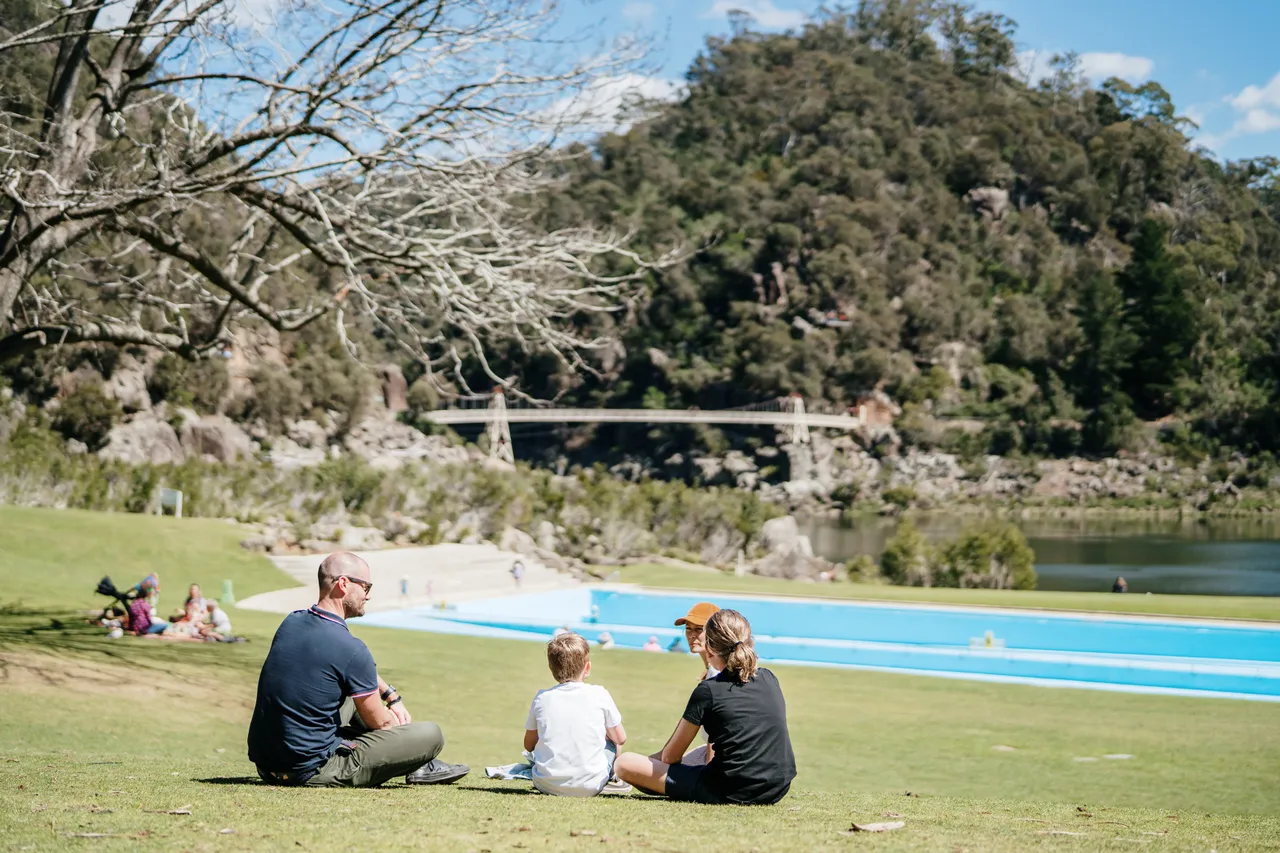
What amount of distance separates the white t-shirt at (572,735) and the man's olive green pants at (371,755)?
1.43 feet

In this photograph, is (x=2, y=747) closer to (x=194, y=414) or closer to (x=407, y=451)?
(x=194, y=414)

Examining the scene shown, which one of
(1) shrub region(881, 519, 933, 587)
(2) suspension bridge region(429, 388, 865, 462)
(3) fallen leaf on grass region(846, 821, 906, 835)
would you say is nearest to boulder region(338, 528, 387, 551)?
(1) shrub region(881, 519, 933, 587)

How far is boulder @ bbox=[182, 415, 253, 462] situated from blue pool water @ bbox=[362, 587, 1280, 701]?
2817 cm

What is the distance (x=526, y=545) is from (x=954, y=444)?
54.5 m

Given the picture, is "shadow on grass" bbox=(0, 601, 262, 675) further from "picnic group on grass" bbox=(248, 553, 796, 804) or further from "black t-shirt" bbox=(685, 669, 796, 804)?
"black t-shirt" bbox=(685, 669, 796, 804)

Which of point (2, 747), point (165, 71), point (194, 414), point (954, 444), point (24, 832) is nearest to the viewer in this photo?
point (24, 832)

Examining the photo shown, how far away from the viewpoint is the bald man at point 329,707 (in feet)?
13.4

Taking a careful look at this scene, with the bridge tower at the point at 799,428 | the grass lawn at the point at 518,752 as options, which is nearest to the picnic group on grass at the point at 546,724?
the grass lawn at the point at 518,752

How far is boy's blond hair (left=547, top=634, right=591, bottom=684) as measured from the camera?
14.3ft

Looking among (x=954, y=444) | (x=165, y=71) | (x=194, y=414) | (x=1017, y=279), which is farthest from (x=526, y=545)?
(x=1017, y=279)

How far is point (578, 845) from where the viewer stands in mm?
3354

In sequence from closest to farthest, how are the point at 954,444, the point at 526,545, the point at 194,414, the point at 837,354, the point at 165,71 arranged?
the point at 165,71, the point at 526,545, the point at 194,414, the point at 954,444, the point at 837,354

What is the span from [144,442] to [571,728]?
39.8m

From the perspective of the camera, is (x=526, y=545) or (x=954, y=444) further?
(x=954, y=444)
